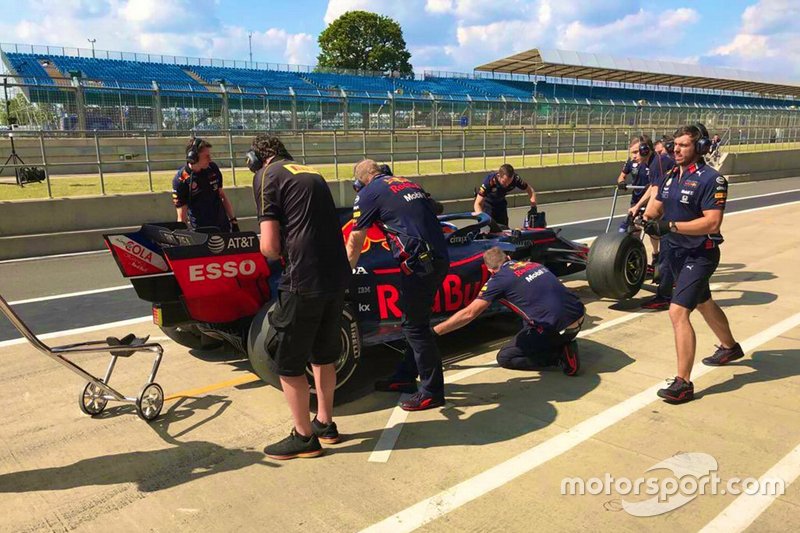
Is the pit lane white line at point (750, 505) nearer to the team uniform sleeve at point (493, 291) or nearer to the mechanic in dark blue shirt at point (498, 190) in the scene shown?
the team uniform sleeve at point (493, 291)

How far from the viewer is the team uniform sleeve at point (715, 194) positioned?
423 cm

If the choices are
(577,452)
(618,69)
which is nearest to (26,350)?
(577,452)

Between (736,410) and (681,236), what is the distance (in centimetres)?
126

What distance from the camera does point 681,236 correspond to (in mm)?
4422

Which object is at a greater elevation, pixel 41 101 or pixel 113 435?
pixel 41 101

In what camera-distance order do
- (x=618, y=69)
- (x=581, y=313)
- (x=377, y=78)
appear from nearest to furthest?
(x=581, y=313)
(x=377, y=78)
(x=618, y=69)

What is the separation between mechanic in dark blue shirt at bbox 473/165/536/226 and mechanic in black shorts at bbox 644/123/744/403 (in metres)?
3.12

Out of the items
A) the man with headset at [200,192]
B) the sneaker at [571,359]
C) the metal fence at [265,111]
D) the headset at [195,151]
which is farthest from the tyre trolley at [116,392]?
the metal fence at [265,111]

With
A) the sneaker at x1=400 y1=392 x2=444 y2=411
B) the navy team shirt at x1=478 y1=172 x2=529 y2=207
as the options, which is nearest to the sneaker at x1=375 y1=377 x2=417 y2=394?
the sneaker at x1=400 y1=392 x2=444 y2=411

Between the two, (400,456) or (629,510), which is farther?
(400,456)

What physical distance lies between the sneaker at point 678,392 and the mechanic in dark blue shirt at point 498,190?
→ 11.9 feet

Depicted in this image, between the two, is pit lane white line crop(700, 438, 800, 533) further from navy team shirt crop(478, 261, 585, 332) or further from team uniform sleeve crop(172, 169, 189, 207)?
team uniform sleeve crop(172, 169, 189, 207)

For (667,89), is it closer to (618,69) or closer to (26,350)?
(618,69)

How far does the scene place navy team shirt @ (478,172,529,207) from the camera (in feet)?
25.3
